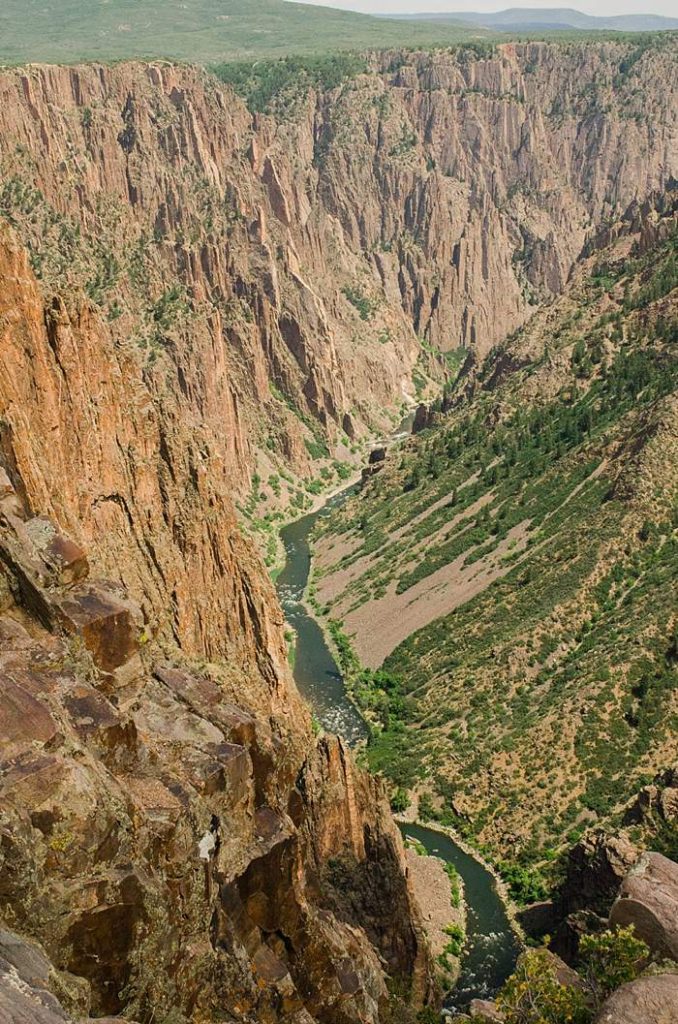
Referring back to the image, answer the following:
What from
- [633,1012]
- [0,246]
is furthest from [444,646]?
[633,1012]

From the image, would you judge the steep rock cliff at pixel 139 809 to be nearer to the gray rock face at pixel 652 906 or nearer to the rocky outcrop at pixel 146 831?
the rocky outcrop at pixel 146 831

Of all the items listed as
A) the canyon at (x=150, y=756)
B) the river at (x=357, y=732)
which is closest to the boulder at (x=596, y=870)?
the river at (x=357, y=732)

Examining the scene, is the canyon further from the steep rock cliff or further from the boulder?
the boulder

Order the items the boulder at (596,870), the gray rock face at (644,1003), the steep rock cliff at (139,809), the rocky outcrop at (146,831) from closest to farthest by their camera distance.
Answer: the rocky outcrop at (146,831) → the steep rock cliff at (139,809) → the gray rock face at (644,1003) → the boulder at (596,870)

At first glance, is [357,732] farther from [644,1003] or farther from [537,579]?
[644,1003]

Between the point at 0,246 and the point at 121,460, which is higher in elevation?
the point at 0,246

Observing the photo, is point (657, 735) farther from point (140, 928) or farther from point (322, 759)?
point (140, 928)

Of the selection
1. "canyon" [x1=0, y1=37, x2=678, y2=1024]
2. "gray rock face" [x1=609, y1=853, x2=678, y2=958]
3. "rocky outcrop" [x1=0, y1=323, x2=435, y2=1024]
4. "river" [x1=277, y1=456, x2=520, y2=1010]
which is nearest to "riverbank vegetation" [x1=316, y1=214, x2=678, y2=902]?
"river" [x1=277, y1=456, x2=520, y2=1010]
